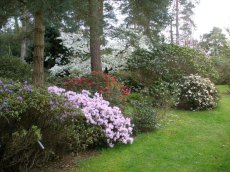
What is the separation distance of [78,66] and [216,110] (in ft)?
21.0

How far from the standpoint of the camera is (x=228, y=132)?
24.9 feet

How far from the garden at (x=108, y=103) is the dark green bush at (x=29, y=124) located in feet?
0.04

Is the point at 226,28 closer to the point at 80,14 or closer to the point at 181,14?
the point at 80,14

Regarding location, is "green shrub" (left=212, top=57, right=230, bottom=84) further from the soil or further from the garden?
the soil

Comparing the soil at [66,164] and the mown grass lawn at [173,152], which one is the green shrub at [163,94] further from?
the soil at [66,164]

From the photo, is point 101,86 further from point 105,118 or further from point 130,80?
point 130,80

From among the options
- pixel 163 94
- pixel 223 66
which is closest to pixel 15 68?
pixel 163 94

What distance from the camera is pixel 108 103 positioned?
6609mm

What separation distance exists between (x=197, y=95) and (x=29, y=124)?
23.6 ft

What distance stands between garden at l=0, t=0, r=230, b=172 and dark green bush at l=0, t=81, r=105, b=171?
1 cm

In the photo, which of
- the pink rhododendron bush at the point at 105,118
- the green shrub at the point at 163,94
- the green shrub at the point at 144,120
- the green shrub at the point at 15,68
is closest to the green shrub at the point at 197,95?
the green shrub at the point at 163,94

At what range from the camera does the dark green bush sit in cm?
395

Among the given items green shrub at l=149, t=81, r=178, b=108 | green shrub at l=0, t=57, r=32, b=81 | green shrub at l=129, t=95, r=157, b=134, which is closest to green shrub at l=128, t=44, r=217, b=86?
green shrub at l=149, t=81, r=178, b=108

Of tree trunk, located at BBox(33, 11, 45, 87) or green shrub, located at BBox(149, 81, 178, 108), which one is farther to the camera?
green shrub, located at BBox(149, 81, 178, 108)
